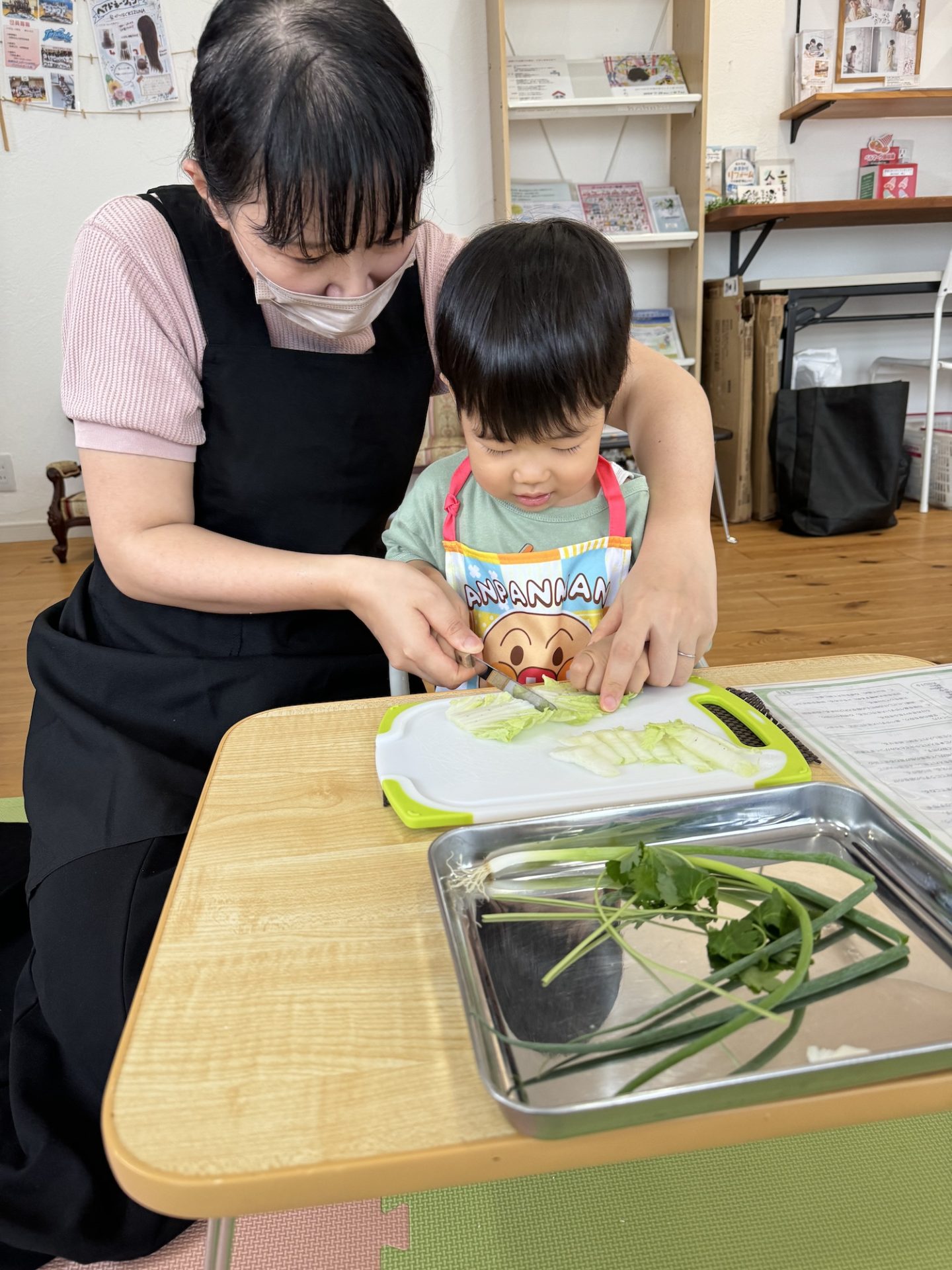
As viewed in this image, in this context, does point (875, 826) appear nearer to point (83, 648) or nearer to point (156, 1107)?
point (156, 1107)

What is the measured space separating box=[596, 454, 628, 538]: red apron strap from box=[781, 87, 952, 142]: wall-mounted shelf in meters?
3.17

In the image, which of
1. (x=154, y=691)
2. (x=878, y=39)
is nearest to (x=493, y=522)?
(x=154, y=691)

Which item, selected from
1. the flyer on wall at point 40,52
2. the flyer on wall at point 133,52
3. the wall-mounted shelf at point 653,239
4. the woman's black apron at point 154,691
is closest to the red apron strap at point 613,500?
Result: the woman's black apron at point 154,691

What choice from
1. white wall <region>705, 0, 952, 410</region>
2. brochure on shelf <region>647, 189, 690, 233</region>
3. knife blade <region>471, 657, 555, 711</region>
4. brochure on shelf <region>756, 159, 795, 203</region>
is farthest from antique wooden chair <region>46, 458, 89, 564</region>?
knife blade <region>471, 657, 555, 711</region>

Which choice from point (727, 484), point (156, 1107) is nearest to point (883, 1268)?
point (156, 1107)

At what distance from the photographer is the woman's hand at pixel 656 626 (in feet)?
2.70

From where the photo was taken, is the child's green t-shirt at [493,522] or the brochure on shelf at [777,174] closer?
the child's green t-shirt at [493,522]

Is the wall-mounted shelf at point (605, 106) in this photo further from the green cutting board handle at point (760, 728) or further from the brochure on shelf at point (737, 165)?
the green cutting board handle at point (760, 728)

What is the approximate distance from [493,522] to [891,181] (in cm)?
361

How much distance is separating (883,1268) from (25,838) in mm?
1364

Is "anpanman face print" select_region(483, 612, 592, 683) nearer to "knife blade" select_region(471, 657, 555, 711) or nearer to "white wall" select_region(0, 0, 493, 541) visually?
"knife blade" select_region(471, 657, 555, 711)

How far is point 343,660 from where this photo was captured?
A: 1124 millimetres

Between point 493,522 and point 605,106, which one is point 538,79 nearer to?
point 605,106

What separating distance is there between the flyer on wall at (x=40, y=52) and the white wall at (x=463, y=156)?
53 millimetres
